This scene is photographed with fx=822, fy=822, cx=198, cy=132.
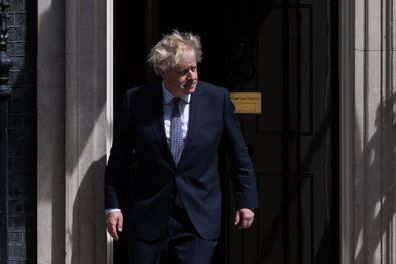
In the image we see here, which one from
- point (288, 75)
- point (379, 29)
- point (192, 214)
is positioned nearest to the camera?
point (192, 214)

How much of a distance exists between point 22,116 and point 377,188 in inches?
91.5

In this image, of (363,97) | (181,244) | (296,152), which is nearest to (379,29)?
(363,97)

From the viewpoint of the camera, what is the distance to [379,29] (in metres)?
5.08

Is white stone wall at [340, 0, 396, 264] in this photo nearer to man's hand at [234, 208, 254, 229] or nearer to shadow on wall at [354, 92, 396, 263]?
shadow on wall at [354, 92, 396, 263]

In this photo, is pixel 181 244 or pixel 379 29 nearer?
pixel 181 244

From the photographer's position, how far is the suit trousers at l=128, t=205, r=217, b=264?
4387 mm

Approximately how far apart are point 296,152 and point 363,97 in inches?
27.6

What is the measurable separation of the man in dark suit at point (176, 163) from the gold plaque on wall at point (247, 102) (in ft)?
3.41

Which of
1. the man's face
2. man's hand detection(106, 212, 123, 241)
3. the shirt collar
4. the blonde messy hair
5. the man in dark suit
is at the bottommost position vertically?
man's hand detection(106, 212, 123, 241)

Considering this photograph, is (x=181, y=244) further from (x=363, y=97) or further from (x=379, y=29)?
(x=379, y=29)

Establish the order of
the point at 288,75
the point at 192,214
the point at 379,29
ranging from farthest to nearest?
the point at 288,75 → the point at 379,29 → the point at 192,214

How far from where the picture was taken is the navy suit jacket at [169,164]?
442 centimetres

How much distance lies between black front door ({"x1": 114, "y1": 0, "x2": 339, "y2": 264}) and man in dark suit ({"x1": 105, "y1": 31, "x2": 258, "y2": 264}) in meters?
1.06

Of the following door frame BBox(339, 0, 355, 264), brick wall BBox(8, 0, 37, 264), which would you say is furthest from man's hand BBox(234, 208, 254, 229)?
brick wall BBox(8, 0, 37, 264)
